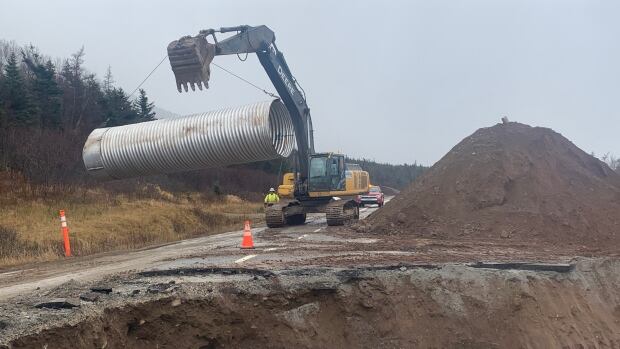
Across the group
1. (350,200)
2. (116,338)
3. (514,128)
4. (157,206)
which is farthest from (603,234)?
(157,206)

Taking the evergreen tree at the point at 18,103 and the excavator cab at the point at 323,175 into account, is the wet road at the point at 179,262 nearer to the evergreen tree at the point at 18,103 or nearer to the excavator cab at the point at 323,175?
the excavator cab at the point at 323,175

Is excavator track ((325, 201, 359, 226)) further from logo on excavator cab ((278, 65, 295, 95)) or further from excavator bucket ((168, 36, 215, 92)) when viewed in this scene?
excavator bucket ((168, 36, 215, 92))

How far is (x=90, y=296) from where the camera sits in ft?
18.2

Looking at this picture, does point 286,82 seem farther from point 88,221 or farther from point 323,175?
point 88,221

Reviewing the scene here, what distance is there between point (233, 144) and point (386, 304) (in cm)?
594

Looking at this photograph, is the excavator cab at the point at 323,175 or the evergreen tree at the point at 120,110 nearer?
the excavator cab at the point at 323,175

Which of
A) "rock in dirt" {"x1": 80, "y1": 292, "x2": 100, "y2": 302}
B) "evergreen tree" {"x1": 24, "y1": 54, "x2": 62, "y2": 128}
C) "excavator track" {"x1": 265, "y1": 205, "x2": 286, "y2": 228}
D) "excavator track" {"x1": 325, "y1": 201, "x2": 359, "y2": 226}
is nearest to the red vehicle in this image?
"excavator track" {"x1": 325, "y1": 201, "x2": 359, "y2": 226}

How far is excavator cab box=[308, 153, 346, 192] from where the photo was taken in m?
18.0

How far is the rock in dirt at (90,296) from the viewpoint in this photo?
5.47 m

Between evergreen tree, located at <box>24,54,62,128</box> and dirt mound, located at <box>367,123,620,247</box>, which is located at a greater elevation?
evergreen tree, located at <box>24,54,62,128</box>

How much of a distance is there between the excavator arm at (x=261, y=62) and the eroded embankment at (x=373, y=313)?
6.13 meters

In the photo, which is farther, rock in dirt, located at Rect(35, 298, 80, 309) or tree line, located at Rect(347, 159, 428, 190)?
tree line, located at Rect(347, 159, 428, 190)

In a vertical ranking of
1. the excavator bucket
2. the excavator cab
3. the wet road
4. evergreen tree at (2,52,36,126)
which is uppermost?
evergreen tree at (2,52,36,126)


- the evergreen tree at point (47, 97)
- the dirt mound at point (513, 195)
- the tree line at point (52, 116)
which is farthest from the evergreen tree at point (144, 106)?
the dirt mound at point (513, 195)
